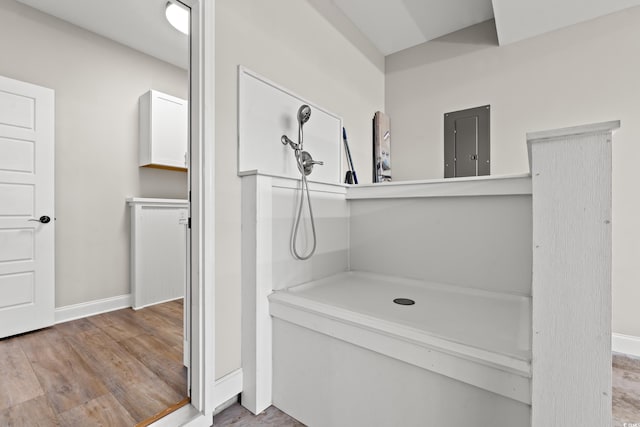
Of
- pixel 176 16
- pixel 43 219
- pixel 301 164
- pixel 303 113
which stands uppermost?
pixel 176 16

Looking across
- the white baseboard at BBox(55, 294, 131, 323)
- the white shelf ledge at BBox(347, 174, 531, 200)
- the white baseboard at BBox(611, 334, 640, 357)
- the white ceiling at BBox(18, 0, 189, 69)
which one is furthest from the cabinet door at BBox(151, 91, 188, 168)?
the white baseboard at BBox(611, 334, 640, 357)

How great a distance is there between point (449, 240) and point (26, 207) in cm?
317

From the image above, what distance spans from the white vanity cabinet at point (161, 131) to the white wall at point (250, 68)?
1796 mm

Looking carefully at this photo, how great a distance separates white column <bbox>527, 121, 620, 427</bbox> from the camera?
593 millimetres

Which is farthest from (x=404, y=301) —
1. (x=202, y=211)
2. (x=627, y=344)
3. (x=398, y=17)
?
(x=398, y=17)

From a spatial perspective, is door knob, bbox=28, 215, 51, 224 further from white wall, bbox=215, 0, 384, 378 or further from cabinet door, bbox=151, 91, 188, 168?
white wall, bbox=215, 0, 384, 378

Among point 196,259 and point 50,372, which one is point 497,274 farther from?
point 50,372

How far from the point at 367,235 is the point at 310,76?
1227 millimetres

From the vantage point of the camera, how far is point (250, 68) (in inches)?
63.3

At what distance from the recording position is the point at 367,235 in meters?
2.16

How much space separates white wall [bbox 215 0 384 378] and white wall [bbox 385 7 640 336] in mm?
898

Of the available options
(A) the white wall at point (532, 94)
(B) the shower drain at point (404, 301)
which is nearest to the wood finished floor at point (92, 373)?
(B) the shower drain at point (404, 301)

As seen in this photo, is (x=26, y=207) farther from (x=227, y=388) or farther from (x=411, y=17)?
(x=411, y=17)

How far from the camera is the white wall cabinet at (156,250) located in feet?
9.18
